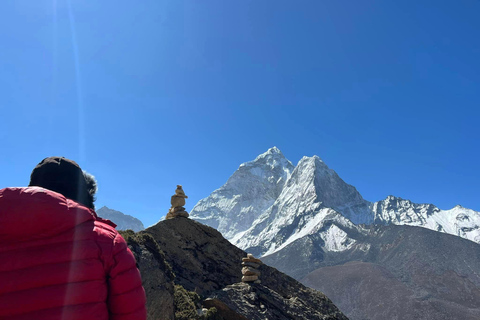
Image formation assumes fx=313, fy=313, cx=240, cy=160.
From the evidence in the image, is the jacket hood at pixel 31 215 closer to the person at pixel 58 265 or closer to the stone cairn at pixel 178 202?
the person at pixel 58 265

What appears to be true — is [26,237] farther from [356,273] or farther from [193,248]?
[356,273]

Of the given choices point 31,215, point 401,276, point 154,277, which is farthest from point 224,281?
point 401,276

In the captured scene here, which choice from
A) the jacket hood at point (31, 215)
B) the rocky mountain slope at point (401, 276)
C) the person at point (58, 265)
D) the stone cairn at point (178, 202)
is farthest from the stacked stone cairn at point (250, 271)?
the rocky mountain slope at point (401, 276)

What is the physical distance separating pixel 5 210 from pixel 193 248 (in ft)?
49.5

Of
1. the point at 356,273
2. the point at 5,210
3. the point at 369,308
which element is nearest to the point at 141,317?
the point at 5,210

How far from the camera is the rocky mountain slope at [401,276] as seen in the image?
101500 mm

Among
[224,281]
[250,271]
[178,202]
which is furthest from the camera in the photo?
[178,202]

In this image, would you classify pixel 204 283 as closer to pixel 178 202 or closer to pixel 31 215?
pixel 178 202

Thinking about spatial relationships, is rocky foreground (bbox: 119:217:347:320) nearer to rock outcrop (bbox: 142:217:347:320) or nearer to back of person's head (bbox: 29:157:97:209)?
rock outcrop (bbox: 142:217:347:320)

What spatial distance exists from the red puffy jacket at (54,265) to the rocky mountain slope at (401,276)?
4459 inches

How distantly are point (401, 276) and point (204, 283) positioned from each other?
5672 inches

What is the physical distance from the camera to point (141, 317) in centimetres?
329

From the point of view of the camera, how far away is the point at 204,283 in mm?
15781

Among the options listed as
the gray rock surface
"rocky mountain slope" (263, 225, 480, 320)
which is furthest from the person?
"rocky mountain slope" (263, 225, 480, 320)
